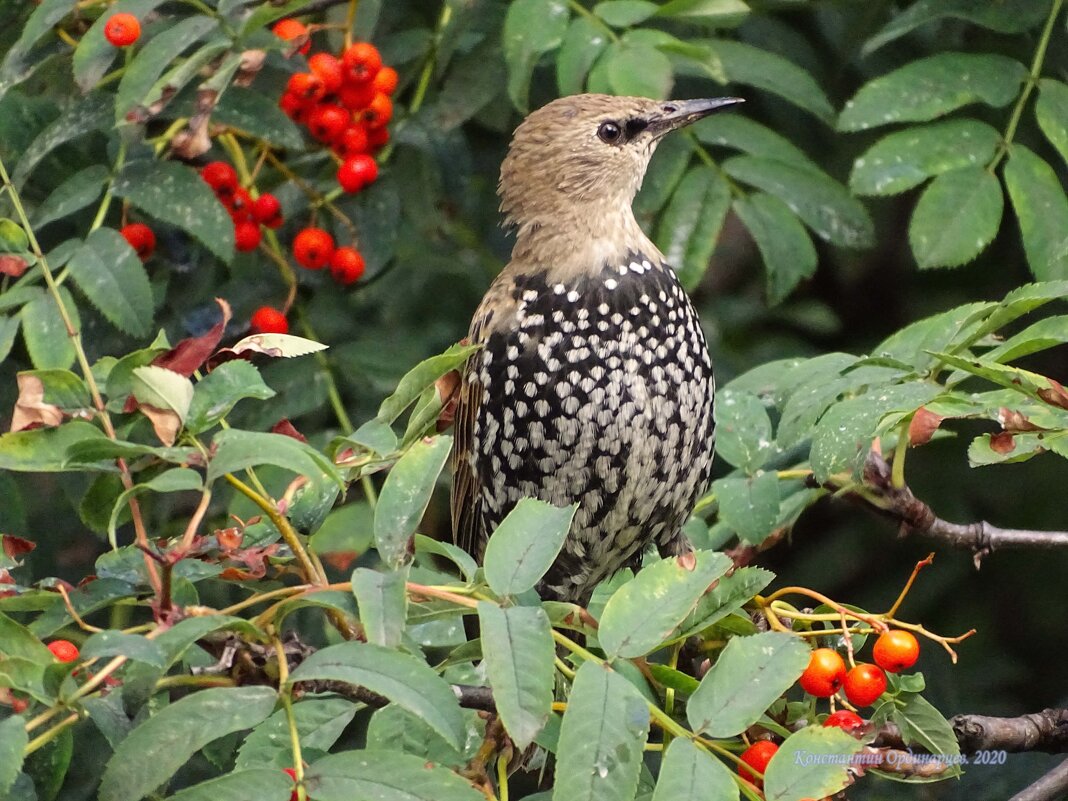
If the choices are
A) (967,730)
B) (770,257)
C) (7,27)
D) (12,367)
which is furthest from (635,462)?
(7,27)

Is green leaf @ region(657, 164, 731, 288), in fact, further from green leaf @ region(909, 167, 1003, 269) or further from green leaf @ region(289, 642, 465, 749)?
green leaf @ region(289, 642, 465, 749)

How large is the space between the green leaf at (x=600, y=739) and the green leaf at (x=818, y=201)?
2024mm

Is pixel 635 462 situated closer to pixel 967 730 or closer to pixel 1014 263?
pixel 967 730

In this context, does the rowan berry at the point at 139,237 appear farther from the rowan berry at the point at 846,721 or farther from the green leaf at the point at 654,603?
the rowan berry at the point at 846,721

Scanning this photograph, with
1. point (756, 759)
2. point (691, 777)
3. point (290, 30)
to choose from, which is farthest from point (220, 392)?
point (290, 30)

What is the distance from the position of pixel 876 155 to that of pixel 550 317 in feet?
2.73

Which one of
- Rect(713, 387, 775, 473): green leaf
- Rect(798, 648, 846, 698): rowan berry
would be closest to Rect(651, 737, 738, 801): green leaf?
Rect(798, 648, 846, 698): rowan berry

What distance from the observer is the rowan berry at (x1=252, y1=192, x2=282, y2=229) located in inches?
143

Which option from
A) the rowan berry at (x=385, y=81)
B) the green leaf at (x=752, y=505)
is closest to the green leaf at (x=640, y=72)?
the rowan berry at (x=385, y=81)

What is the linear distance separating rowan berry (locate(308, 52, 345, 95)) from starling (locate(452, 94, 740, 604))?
19.5 inches

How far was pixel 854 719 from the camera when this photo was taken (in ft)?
7.31

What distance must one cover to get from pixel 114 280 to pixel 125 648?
5.25 feet

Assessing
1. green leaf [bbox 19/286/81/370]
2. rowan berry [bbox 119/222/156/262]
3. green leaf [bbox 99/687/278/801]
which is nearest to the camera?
green leaf [bbox 99/687/278/801]

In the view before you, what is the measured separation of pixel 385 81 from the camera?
364 cm
